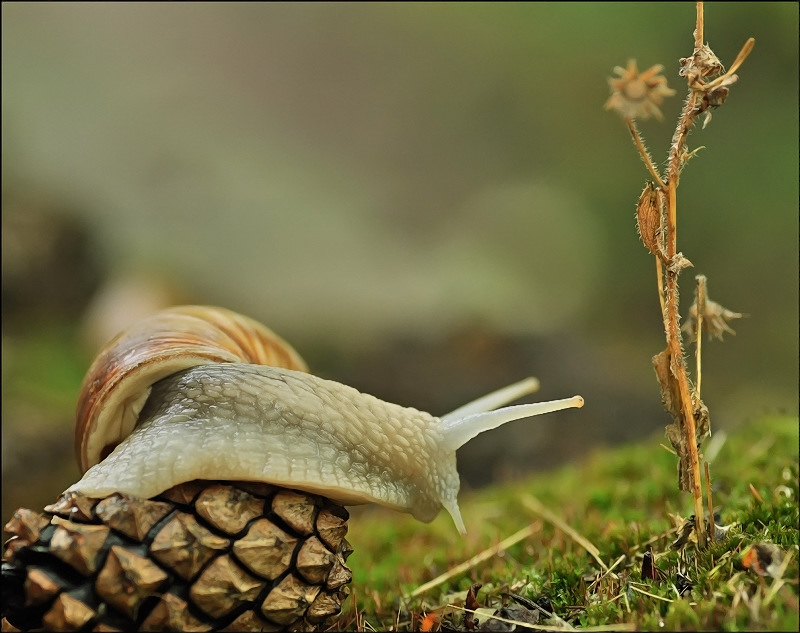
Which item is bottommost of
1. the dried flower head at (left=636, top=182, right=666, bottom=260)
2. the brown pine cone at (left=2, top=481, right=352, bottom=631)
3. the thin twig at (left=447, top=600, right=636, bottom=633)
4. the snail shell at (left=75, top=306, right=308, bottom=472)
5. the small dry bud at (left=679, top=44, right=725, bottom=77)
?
the thin twig at (left=447, top=600, right=636, bottom=633)

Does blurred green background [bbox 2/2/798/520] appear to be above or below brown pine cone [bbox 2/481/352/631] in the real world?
above

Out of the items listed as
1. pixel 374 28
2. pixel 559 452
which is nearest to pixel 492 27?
pixel 374 28

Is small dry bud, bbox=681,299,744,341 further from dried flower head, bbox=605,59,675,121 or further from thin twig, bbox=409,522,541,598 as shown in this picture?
thin twig, bbox=409,522,541,598

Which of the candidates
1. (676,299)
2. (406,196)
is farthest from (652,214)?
(406,196)

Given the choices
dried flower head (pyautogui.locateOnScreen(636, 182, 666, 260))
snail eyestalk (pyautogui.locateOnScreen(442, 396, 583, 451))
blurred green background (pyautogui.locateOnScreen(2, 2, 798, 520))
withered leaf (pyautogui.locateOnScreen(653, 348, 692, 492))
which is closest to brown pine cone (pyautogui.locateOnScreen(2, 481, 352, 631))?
snail eyestalk (pyautogui.locateOnScreen(442, 396, 583, 451))

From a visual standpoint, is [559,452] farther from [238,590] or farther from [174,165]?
[174,165]

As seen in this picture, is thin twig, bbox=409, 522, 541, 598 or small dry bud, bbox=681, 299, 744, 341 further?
thin twig, bbox=409, 522, 541, 598
